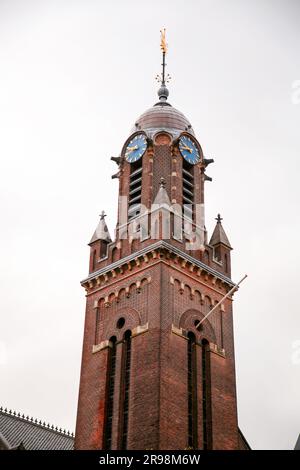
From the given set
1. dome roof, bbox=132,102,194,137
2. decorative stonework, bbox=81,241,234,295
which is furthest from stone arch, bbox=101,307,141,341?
dome roof, bbox=132,102,194,137

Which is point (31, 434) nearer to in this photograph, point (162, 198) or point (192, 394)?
point (192, 394)

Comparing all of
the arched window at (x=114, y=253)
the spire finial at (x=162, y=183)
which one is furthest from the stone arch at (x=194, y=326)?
the spire finial at (x=162, y=183)

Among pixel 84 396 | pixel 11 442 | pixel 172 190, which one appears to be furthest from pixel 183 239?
pixel 11 442

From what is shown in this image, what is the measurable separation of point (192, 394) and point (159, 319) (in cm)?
479

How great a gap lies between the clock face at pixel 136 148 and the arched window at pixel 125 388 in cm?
1393

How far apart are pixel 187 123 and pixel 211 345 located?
1788cm

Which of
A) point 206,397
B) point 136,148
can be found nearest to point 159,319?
point 206,397

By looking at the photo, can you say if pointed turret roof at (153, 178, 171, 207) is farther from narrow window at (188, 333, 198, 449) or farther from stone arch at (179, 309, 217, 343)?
narrow window at (188, 333, 198, 449)

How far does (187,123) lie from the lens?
200ft

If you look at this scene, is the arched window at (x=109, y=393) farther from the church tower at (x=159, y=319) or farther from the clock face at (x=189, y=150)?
the clock face at (x=189, y=150)

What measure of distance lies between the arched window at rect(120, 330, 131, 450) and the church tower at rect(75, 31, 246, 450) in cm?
6

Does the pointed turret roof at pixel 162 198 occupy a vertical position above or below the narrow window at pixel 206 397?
above

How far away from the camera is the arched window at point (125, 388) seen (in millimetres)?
46719

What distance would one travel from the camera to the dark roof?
5359cm
